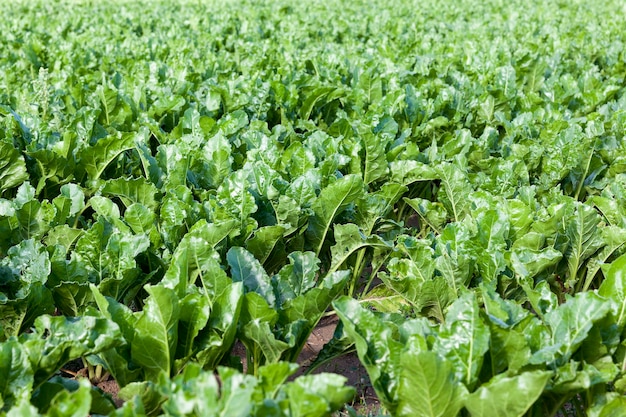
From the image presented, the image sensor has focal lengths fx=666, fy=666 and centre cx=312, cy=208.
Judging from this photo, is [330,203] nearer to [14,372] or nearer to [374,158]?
[374,158]

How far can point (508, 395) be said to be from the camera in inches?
78.3

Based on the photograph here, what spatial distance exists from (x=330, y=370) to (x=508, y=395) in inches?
51.8

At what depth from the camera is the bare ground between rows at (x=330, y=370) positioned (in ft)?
9.73

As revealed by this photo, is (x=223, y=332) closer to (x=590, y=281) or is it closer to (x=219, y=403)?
(x=219, y=403)

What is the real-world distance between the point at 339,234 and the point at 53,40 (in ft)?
23.4

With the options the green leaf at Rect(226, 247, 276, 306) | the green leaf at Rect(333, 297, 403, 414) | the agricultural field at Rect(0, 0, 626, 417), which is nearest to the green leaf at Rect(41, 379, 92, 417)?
the agricultural field at Rect(0, 0, 626, 417)

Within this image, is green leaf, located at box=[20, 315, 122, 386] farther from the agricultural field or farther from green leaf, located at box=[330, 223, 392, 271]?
green leaf, located at box=[330, 223, 392, 271]

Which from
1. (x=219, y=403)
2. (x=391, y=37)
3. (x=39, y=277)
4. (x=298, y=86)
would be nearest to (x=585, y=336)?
(x=219, y=403)

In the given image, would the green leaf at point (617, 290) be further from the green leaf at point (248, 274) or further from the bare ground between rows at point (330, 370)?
the green leaf at point (248, 274)

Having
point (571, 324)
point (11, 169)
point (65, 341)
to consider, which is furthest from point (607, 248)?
point (11, 169)

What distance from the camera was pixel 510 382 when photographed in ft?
6.44

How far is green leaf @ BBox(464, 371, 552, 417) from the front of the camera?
1.96 m

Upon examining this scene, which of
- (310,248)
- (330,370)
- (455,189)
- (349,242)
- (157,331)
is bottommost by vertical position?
(330,370)

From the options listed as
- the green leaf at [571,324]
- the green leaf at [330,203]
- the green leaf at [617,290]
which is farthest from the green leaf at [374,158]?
the green leaf at [571,324]
